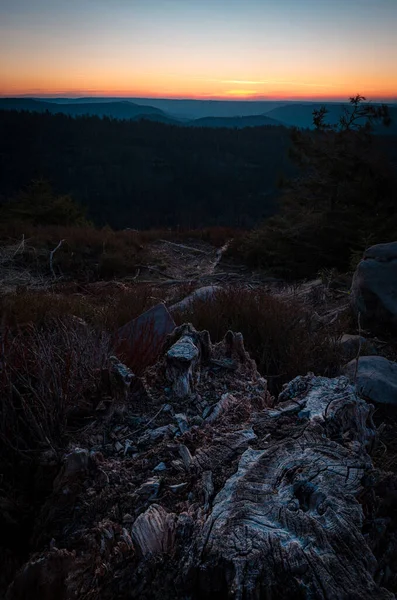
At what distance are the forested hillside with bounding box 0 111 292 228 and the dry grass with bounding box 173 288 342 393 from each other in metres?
53.6

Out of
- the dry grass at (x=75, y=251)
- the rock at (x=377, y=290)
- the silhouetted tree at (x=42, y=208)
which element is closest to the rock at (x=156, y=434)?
the rock at (x=377, y=290)

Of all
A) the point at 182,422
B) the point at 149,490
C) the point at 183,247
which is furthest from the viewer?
the point at 183,247

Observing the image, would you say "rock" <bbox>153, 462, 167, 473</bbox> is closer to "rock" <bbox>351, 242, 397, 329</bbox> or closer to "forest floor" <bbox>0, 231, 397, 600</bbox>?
"forest floor" <bbox>0, 231, 397, 600</bbox>

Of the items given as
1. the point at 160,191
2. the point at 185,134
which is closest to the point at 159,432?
the point at 160,191

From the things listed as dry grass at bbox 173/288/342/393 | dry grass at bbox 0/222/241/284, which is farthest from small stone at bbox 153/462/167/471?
dry grass at bbox 0/222/241/284

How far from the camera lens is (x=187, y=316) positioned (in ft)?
14.1

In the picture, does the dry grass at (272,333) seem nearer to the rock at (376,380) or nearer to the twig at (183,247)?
the rock at (376,380)

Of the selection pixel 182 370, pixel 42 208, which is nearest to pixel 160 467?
pixel 182 370

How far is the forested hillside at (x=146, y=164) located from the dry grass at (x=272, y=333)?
53583 millimetres

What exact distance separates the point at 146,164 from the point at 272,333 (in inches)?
3153

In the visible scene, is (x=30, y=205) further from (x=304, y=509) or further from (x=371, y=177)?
Result: (x=304, y=509)

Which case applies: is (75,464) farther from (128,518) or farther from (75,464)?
(128,518)

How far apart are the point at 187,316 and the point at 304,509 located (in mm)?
3045

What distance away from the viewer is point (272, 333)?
3812 millimetres
